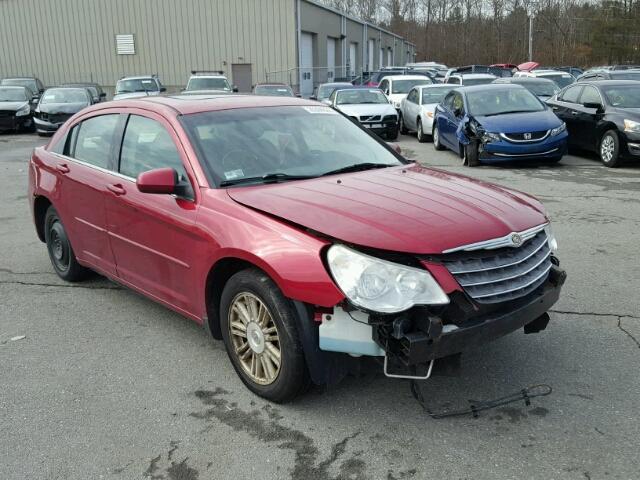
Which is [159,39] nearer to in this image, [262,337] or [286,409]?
[262,337]

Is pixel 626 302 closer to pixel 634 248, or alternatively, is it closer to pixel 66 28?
pixel 634 248

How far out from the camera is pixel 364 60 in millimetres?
52562

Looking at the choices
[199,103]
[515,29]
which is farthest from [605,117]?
[515,29]

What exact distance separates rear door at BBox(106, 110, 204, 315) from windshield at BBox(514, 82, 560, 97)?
15.0m

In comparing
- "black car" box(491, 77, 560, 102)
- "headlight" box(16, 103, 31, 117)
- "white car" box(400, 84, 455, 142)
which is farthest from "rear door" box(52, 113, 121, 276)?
"headlight" box(16, 103, 31, 117)

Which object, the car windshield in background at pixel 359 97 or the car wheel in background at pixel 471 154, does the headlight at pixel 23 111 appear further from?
the car wheel in background at pixel 471 154

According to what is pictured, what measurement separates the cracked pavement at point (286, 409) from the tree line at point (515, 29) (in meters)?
58.3

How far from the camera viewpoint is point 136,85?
24.4 meters

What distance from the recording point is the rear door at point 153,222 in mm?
3828

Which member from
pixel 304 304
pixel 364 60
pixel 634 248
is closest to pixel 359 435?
pixel 304 304

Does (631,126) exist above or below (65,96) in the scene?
below

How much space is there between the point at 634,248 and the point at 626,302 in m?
1.75

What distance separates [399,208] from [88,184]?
265 cm

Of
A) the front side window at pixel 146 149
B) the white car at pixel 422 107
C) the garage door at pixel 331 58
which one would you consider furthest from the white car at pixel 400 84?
the garage door at pixel 331 58
